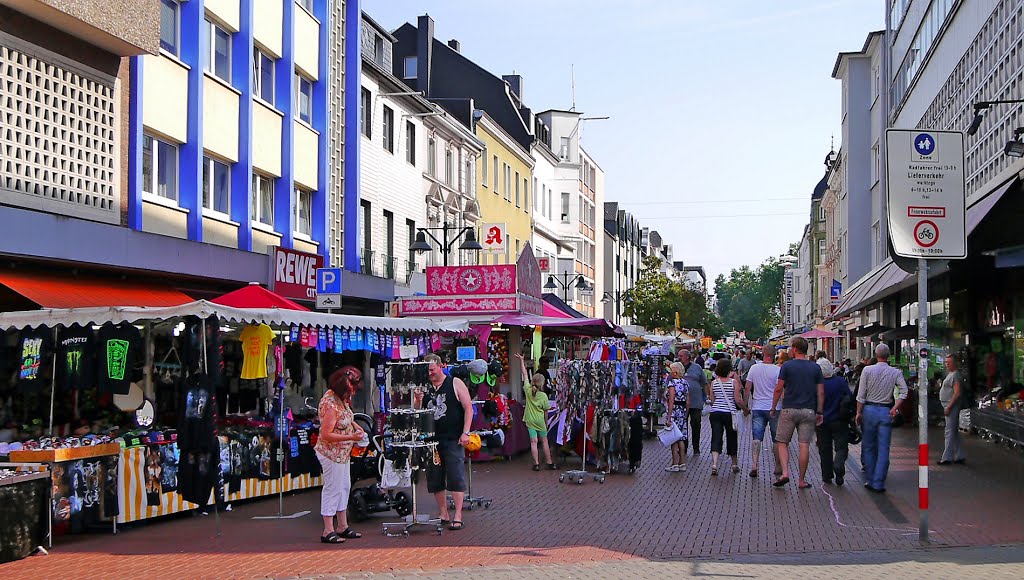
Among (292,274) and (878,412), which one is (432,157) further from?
(878,412)

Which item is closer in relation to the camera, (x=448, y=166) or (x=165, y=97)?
(x=165, y=97)

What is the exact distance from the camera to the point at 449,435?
10.7 meters

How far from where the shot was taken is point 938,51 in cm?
2503

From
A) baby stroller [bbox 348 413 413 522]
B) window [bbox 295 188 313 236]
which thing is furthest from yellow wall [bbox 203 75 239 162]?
baby stroller [bbox 348 413 413 522]

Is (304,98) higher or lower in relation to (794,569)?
higher

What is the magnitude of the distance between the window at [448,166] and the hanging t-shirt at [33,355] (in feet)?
79.1

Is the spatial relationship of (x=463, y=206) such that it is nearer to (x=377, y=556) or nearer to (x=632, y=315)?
(x=377, y=556)

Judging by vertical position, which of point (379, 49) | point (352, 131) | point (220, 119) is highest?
point (379, 49)

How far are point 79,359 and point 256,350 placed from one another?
1858 mm

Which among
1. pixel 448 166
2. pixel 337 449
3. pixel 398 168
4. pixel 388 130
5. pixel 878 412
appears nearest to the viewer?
pixel 337 449

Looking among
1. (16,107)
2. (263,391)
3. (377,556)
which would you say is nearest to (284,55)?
(16,107)

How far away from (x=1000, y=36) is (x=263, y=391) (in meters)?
13.5

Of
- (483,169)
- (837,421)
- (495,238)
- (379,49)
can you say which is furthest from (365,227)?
(837,421)

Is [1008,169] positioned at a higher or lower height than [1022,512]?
higher
